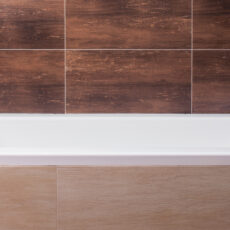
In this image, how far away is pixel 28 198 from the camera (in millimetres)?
777

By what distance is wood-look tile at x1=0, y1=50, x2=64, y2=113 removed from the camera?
1.57m

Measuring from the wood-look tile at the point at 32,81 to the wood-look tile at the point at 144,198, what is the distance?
0.86 m

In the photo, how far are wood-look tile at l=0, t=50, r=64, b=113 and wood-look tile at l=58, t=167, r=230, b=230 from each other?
860mm

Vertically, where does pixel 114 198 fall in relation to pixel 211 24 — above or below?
below

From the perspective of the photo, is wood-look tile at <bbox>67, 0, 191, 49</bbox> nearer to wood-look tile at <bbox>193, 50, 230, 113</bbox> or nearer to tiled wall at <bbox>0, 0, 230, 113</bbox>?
tiled wall at <bbox>0, 0, 230, 113</bbox>

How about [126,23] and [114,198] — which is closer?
[114,198]

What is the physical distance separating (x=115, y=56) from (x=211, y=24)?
0.53 m

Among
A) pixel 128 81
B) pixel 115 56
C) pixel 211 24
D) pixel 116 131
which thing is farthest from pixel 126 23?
pixel 116 131

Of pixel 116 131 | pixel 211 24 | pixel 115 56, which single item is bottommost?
pixel 116 131

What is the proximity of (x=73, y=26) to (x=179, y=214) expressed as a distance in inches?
44.2

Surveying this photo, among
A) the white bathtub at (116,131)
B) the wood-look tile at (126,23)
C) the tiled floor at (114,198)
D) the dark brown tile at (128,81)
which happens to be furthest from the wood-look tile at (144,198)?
the wood-look tile at (126,23)

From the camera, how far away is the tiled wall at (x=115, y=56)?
61.0 inches

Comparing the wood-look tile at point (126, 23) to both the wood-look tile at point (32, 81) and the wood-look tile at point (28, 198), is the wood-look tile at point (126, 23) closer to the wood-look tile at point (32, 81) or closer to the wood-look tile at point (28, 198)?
the wood-look tile at point (32, 81)

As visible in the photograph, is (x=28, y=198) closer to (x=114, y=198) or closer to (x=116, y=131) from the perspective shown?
(x=114, y=198)
